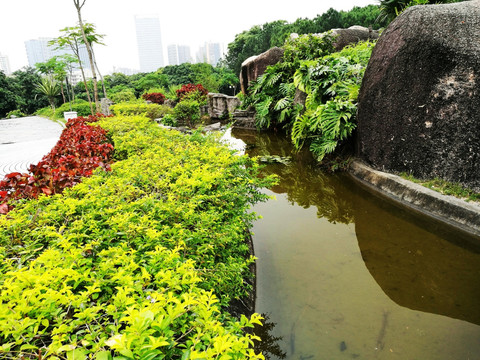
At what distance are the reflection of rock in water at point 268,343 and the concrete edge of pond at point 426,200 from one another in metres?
2.69

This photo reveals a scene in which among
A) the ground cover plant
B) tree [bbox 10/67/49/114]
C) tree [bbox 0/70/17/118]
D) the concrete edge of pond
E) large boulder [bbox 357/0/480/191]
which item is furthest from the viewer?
tree [bbox 10/67/49/114]

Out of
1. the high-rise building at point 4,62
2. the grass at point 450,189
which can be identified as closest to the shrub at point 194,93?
the grass at point 450,189

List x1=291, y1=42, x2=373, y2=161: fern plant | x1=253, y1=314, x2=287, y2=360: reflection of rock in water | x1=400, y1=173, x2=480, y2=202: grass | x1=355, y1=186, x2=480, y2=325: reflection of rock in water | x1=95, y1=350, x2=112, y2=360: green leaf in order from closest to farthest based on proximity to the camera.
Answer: x1=95, y1=350, x2=112, y2=360: green leaf < x1=253, y1=314, x2=287, y2=360: reflection of rock in water < x1=355, y1=186, x2=480, y2=325: reflection of rock in water < x1=400, y1=173, x2=480, y2=202: grass < x1=291, y1=42, x2=373, y2=161: fern plant

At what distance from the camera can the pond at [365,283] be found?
7.48 ft

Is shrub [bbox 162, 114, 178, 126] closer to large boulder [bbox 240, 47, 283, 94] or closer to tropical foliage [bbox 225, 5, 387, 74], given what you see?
large boulder [bbox 240, 47, 283, 94]

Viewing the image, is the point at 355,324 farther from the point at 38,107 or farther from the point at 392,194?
the point at 38,107

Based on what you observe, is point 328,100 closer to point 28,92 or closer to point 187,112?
point 187,112

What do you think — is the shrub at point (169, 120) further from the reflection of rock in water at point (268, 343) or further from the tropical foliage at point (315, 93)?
the reflection of rock in water at point (268, 343)

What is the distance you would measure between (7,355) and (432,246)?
3829 mm

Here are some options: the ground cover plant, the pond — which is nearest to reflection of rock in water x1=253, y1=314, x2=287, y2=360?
the pond

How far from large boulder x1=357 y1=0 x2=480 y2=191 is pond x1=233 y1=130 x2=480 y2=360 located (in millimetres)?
899

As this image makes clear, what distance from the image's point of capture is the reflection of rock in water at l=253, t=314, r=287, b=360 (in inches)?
89.3

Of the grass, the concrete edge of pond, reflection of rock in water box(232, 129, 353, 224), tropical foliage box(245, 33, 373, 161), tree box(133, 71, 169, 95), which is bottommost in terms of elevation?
reflection of rock in water box(232, 129, 353, 224)

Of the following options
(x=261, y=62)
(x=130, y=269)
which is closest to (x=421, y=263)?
(x=130, y=269)
